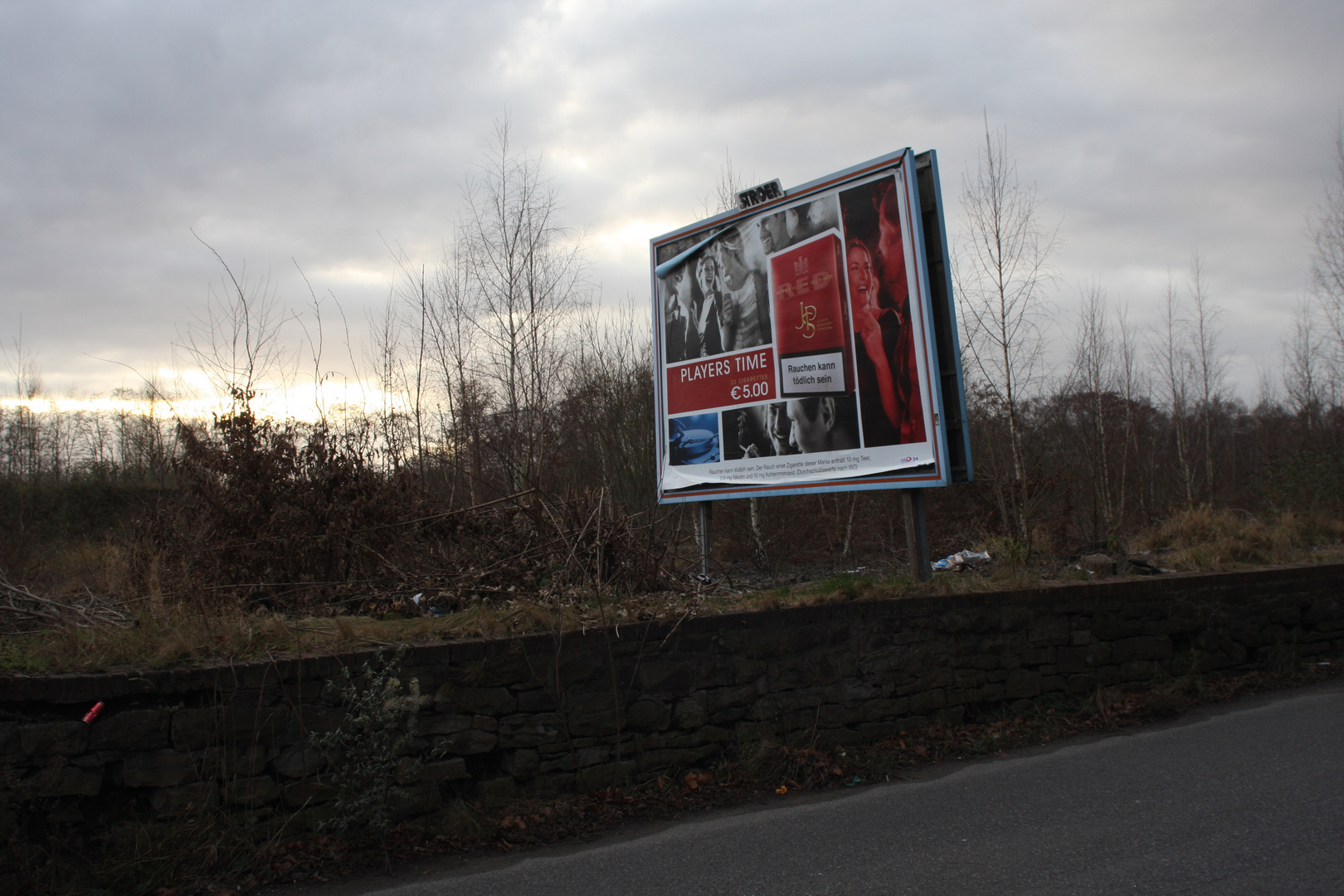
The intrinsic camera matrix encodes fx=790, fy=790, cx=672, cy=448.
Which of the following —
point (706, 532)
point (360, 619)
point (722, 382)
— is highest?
point (722, 382)

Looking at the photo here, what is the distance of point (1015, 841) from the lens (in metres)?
4.15

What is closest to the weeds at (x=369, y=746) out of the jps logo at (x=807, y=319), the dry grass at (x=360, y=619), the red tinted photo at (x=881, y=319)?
the dry grass at (x=360, y=619)

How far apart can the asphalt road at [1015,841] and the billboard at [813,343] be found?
284 cm

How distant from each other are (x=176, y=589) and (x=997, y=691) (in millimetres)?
6426

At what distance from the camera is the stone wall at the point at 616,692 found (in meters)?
3.87

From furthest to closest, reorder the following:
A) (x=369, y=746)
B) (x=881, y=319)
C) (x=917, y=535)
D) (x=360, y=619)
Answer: (x=881, y=319) < (x=917, y=535) < (x=360, y=619) < (x=369, y=746)

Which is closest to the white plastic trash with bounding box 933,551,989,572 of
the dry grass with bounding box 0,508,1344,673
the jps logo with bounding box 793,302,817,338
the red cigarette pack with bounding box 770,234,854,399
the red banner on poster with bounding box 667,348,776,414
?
the dry grass with bounding box 0,508,1344,673

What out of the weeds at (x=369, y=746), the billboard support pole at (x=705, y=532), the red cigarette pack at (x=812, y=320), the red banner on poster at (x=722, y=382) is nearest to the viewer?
the weeds at (x=369, y=746)

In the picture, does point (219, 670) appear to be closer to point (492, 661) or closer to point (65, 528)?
point (492, 661)

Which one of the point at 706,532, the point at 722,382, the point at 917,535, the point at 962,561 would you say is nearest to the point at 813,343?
the point at 722,382

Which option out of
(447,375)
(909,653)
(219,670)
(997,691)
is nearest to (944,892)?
(909,653)

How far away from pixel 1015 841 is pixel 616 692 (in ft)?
7.91

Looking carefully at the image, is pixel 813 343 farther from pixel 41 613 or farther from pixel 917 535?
pixel 41 613

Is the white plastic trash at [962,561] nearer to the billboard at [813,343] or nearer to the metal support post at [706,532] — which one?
the billboard at [813,343]
